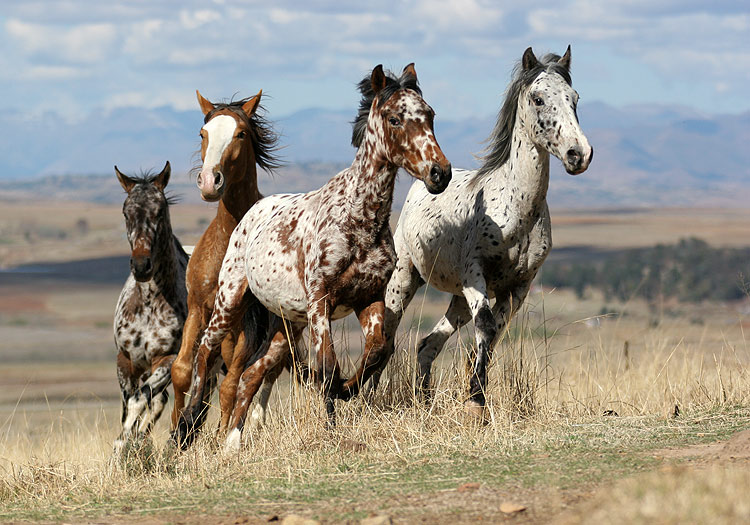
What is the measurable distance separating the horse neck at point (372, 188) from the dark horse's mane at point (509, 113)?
1.34 metres

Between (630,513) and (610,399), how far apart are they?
13.3 feet

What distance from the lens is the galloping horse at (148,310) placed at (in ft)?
25.7

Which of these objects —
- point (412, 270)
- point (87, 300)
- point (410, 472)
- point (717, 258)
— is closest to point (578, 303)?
point (717, 258)

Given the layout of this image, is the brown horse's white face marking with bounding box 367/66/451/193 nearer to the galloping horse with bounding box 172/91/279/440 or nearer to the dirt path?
the galloping horse with bounding box 172/91/279/440

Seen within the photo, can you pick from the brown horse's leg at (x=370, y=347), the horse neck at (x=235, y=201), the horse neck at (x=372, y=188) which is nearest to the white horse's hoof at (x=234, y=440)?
the brown horse's leg at (x=370, y=347)

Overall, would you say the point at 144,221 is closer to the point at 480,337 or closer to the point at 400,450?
the point at 480,337

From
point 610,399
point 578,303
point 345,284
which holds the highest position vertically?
point 345,284

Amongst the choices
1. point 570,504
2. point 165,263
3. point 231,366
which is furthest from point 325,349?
point 570,504

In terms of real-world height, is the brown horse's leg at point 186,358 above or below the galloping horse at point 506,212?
below

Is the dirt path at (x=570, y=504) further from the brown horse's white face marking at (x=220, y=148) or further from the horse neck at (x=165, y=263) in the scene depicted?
the horse neck at (x=165, y=263)

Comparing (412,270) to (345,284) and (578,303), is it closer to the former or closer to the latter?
(345,284)

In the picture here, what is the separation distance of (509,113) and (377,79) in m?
1.42

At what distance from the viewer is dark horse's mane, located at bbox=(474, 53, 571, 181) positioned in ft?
25.0

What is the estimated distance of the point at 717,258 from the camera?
57281 millimetres
